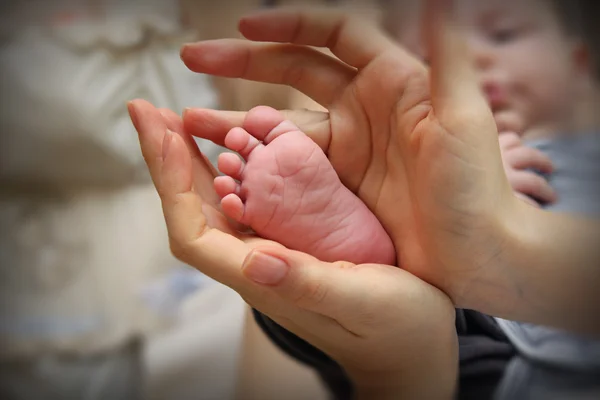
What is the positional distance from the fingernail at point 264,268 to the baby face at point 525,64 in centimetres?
17

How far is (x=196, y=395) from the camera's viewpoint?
17.6 inches

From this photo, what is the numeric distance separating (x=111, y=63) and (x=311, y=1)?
0.96 feet

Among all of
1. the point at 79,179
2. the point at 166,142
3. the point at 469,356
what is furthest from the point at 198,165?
the point at 79,179

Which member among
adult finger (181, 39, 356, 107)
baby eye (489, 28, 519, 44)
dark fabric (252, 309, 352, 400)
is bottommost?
dark fabric (252, 309, 352, 400)

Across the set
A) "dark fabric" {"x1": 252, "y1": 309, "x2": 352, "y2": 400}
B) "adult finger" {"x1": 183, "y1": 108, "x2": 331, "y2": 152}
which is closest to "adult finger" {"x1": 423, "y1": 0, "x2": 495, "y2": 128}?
"adult finger" {"x1": 183, "y1": 108, "x2": 331, "y2": 152}

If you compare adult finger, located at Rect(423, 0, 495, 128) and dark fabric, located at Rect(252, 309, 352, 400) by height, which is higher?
adult finger, located at Rect(423, 0, 495, 128)

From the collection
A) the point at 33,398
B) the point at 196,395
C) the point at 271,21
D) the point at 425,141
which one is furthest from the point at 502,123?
the point at 33,398

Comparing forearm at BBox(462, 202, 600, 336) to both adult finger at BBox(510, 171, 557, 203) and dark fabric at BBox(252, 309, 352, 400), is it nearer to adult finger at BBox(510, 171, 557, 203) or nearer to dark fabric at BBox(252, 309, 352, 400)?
adult finger at BBox(510, 171, 557, 203)

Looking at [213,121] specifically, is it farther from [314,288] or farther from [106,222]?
[106,222]

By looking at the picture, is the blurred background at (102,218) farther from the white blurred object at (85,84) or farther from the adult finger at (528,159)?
the adult finger at (528,159)

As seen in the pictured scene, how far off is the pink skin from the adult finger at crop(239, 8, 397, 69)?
5 cm

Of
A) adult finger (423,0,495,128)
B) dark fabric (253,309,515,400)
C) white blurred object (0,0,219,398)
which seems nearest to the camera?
adult finger (423,0,495,128)

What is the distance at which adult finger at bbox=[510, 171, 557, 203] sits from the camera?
0.37 m

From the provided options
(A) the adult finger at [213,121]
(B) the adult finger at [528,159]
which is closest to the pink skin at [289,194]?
(A) the adult finger at [213,121]
